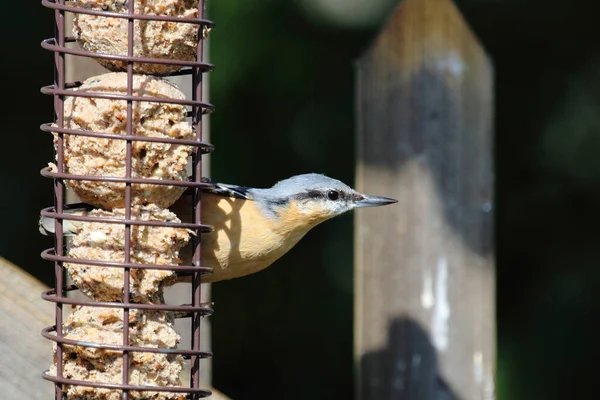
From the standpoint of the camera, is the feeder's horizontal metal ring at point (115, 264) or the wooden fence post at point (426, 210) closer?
the feeder's horizontal metal ring at point (115, 264)

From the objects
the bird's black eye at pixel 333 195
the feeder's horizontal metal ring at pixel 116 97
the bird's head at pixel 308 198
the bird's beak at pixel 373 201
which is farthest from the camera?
the bird's black eye at pixel 333 195

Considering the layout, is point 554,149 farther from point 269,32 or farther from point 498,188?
point 269,32

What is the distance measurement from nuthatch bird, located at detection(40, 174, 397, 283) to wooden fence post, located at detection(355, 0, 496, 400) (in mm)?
148

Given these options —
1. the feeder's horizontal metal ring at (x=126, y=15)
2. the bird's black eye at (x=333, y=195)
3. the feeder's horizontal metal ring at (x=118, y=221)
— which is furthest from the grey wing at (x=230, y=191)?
the feeder's horizontal metal ring at (x=126, y=15)

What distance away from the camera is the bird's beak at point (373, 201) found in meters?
3.39

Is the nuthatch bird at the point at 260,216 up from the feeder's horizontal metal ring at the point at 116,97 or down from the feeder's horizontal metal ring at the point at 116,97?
down

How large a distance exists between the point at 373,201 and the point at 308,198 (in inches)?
19.7

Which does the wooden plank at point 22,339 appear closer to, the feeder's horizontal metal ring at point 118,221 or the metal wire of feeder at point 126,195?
the metal wire of feeder at point 126,195

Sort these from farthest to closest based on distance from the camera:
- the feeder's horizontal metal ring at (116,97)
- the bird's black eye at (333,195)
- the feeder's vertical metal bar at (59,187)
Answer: the bird's black eye at (333,195), the feeder's vertical metal bar at (59,187), the feeder's horizontal metal ring at (116,97)

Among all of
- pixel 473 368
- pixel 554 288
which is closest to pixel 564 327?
pixel 554 288

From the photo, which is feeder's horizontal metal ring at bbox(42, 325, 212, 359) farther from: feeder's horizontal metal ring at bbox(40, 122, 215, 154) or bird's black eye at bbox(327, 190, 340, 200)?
bird's black eye at bbox(327, 190, 340, 200)

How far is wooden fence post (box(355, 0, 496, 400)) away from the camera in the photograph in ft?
11.2

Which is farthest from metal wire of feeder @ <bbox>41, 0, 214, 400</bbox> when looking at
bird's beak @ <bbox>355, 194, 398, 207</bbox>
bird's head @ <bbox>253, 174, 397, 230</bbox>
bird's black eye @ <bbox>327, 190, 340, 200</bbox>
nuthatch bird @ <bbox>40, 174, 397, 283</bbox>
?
bird's black eye @ <bbox>327, 190, 340, 200</bbox>

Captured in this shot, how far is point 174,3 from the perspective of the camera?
2674 millimetres
